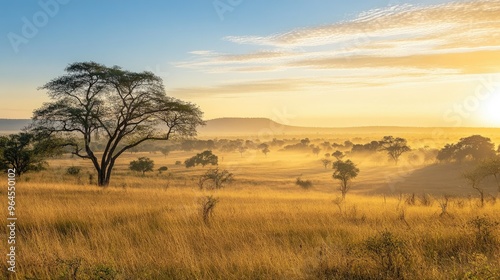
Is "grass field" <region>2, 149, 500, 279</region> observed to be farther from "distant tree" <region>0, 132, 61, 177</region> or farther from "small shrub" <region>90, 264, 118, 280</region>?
"distant tree" <region>0, 132, 61, 177</region>

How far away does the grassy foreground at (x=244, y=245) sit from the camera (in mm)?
6254

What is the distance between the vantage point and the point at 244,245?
8008 millimetres

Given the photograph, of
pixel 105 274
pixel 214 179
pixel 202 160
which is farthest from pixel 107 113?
pixel 202 160

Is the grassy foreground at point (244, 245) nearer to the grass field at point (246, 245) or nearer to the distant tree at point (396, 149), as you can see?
the grass field at point (246, 245)

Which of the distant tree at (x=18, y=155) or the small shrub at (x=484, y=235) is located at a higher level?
the distant tree at (x=18, y=155)

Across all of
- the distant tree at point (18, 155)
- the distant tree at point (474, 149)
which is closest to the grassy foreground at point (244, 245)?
the distant tree at point (18, 155)

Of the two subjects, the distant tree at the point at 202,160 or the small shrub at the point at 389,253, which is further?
the distant tree at the point at 202,160

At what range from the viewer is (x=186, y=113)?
2750cm

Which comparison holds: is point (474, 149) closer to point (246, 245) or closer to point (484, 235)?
point (484, 235)

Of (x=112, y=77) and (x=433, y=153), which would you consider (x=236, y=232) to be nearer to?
(x=112, y=77)

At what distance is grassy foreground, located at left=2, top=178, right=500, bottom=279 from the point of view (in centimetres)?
625

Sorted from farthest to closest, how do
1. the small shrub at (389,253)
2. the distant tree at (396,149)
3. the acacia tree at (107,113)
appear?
1. the distant tree at (396,149)
2. the acacia tree at (107,113)
3. the small shrub at (389,253)

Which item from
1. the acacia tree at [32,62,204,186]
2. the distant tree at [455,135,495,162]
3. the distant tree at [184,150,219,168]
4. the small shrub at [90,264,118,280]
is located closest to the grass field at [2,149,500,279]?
the small shrub at [90,264,118,280]

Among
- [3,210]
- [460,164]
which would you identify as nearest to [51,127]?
[3,210]
